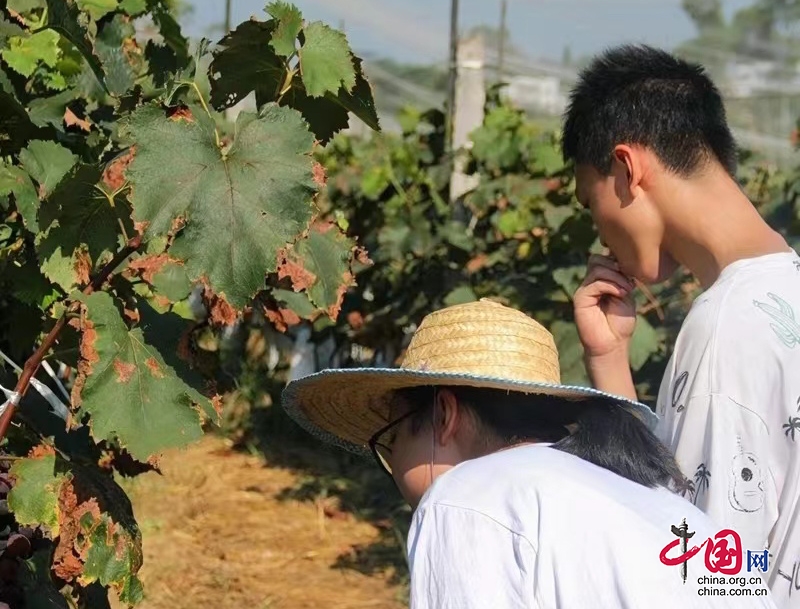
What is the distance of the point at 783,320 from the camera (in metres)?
1.83

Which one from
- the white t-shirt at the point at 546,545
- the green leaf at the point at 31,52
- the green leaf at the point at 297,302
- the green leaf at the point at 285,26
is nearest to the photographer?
the white t-shirt at the point at 546,545

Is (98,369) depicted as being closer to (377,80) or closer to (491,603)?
(491,603)

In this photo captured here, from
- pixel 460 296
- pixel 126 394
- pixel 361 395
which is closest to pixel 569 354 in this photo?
pixel 460 296

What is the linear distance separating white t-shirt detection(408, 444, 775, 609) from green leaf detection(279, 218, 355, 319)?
59cm

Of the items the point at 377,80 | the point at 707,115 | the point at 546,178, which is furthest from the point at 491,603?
the point at 377,80

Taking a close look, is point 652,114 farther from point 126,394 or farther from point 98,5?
point 98,5

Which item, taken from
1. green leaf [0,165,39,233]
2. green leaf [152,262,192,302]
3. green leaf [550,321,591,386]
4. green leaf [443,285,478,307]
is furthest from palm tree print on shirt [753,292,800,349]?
green leaf [443,285,478,307]

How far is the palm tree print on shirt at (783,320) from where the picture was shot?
71.0 inches

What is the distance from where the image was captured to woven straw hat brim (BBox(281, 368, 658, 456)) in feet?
5.49

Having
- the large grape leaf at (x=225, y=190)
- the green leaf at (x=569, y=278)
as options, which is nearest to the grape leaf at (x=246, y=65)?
the large grape leaf at (x=225, y=190)

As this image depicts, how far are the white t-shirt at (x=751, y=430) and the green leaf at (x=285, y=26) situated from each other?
0.75m

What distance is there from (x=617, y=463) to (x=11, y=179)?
48.5 inches

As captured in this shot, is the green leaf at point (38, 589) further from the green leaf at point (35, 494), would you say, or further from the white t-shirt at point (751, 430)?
the white t-shirt at point (751, 430)

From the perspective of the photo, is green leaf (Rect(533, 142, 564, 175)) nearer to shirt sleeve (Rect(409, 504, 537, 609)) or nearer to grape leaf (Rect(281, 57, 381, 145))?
grape leaf (Rect(281, 57, 381, 145))
